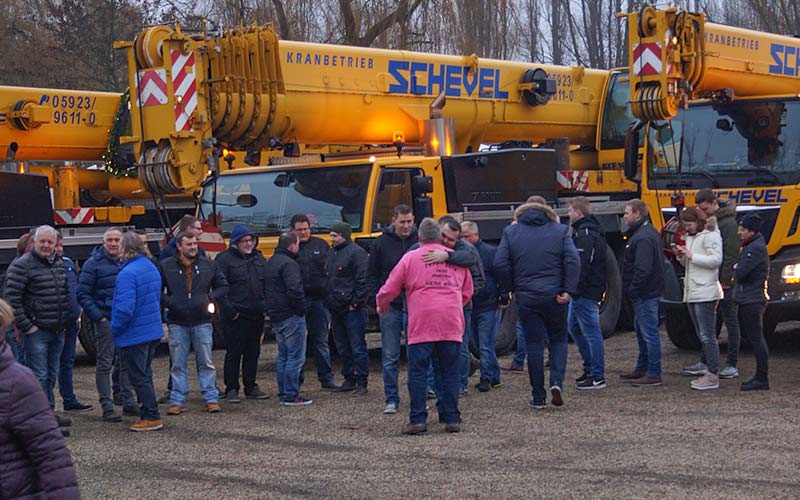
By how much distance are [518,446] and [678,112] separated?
660 centimetres

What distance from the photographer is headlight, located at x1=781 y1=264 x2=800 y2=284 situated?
1269cm

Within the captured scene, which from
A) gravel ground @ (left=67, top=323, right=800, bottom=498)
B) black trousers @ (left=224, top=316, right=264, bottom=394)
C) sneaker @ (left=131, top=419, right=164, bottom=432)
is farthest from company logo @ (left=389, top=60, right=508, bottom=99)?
sneaker @ (left=131, top=419, right=164, bottom=432)

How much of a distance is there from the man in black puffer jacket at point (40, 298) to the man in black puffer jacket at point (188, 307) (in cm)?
86

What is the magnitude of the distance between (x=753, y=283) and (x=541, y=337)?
1989 mm

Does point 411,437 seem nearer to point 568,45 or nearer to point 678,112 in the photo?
point 678,112

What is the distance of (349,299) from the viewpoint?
11.6 m

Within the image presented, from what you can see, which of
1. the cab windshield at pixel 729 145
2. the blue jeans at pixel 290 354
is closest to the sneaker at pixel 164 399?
the blue jeans at pixel 290 354

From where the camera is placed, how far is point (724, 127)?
14.0 m

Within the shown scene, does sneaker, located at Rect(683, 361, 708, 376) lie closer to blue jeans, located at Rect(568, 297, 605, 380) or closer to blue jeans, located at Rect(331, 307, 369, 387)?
blue jeans, located at Rect(568, 297, 605, 380)

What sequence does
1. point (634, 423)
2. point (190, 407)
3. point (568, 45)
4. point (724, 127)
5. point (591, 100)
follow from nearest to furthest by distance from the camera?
point (634, 423)
point (190, 407)
point (724, 127)
point (591, 100)
point (568, 45)

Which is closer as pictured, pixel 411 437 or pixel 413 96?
pixel 411 437

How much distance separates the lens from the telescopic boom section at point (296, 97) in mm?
12000

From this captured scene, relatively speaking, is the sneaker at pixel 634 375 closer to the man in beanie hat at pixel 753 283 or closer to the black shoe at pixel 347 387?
the man in beanie hat at pixel 753 283

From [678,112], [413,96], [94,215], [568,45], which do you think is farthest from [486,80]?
[568,45]
